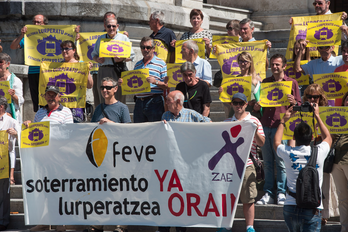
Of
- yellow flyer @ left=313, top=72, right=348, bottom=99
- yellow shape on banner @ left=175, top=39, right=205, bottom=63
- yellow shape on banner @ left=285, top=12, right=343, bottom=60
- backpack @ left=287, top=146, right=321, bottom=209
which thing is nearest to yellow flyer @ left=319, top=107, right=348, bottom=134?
yellow flyer @ left=313, top=72, right=348, bottom=99

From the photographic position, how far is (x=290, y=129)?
7055mm

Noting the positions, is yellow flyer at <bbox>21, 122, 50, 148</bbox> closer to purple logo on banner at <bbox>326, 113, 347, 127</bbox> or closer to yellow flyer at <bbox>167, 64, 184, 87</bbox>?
yellow flyer at <bbox>167, 64, 184, 87</bbox>

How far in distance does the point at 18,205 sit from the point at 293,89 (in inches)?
173

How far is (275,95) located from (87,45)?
12.3 feet

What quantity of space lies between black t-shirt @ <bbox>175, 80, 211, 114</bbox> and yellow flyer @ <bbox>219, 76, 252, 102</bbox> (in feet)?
1.22

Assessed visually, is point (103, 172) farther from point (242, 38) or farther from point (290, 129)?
point (242, 38)

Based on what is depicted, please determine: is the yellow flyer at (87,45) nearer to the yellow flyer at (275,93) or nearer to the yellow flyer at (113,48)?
the yellow flyer at (113,48)

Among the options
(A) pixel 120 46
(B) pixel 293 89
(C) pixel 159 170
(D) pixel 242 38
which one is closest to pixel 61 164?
(C) pixel 159 170

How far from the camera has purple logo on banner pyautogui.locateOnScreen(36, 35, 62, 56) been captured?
364 inches

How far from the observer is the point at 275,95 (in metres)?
7.51

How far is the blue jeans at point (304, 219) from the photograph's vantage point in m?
5.69

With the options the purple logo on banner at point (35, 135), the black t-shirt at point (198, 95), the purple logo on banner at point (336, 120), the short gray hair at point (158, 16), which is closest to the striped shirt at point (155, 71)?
the black t-shirt at point (198, 95)

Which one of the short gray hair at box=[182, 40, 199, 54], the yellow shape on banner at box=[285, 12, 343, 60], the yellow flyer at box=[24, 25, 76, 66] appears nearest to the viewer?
the short gray hair at box=[182, 40, 199, 54]

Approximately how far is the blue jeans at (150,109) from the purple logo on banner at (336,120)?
8.79 ft
